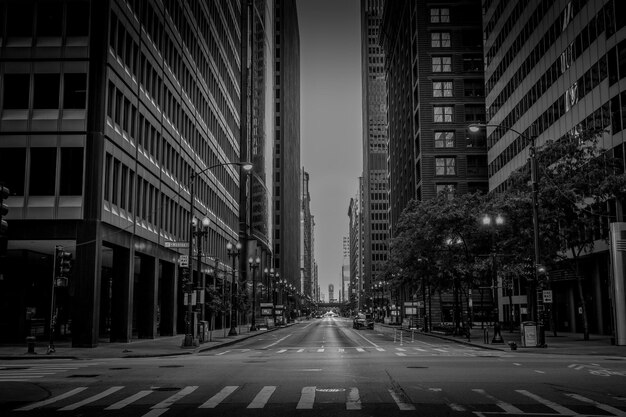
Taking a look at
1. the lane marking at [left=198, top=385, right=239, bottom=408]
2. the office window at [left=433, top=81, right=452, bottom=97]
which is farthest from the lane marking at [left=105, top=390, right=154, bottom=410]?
the office window at [left=433, top=81, right=452, bottom=97]

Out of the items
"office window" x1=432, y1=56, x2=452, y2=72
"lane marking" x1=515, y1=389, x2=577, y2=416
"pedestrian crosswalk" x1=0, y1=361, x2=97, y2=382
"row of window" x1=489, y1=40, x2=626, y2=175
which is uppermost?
"office window" x1=432, y1=56, x2=452, y2=72

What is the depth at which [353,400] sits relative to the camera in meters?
15.0

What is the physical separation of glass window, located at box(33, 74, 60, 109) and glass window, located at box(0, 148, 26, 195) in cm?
300

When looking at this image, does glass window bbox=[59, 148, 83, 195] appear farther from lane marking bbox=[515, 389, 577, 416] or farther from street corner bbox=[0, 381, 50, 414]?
lane marking bbox=[515, 389, 577, 416]

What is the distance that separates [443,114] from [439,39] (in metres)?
13.4

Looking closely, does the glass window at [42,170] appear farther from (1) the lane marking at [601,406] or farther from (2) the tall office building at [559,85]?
(1) the lane marking at [601,406]

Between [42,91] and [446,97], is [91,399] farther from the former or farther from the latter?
[446,97]

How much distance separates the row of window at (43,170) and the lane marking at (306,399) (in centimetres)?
2596

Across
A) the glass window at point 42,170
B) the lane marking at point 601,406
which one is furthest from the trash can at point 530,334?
the glass window at point 42,170

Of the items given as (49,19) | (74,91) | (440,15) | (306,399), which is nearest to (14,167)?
Result: (74,91)

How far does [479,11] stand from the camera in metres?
109

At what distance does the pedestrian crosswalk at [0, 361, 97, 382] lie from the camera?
20.8 m

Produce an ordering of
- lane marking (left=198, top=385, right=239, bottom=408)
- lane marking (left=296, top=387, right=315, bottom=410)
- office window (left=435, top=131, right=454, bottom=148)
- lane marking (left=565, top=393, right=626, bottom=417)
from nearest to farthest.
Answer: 1. lane marking (left=565, top=393, right=626, bottom=417)
2. lane marking (left=296, top=387, right=315, bottom=410)
3. lane marking (left=198, top=385, right=239, bottom=408)
4. office window (left=435, top=131, right=454, bottom=148)

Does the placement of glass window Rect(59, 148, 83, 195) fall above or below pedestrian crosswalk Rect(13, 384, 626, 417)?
above
